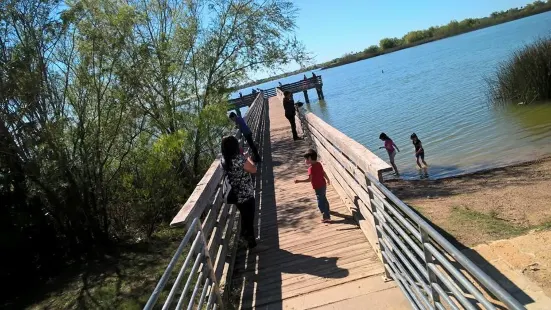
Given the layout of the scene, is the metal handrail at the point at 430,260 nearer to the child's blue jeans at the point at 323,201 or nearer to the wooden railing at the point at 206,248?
the wooden railing at the point at 206,248

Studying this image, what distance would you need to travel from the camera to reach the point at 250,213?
21.2 ft

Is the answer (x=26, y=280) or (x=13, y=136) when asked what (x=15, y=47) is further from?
(x=26, y=280)

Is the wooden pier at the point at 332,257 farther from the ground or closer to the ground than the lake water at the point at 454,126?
farther from the ground

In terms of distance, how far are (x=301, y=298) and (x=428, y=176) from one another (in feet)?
38.4

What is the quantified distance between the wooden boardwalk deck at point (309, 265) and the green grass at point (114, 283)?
2660 mm

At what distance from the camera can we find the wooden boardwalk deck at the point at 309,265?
4.89 metres

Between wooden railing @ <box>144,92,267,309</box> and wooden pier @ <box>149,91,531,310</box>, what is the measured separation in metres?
0.01

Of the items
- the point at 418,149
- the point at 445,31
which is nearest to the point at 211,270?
the point at 418,149

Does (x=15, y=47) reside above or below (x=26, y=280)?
above

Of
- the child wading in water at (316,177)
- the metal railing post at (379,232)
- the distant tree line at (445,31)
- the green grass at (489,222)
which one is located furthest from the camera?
the distant tree line at (445,31)

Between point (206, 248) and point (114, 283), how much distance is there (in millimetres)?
5723

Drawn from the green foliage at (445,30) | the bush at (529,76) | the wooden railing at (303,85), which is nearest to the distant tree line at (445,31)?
the green foliage at (445,30)

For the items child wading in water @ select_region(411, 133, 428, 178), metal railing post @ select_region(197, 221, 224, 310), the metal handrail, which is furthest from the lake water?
metal railing post @ select_region(197, 221, 224, 310)

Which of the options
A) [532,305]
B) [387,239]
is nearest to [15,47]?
[387,239]
